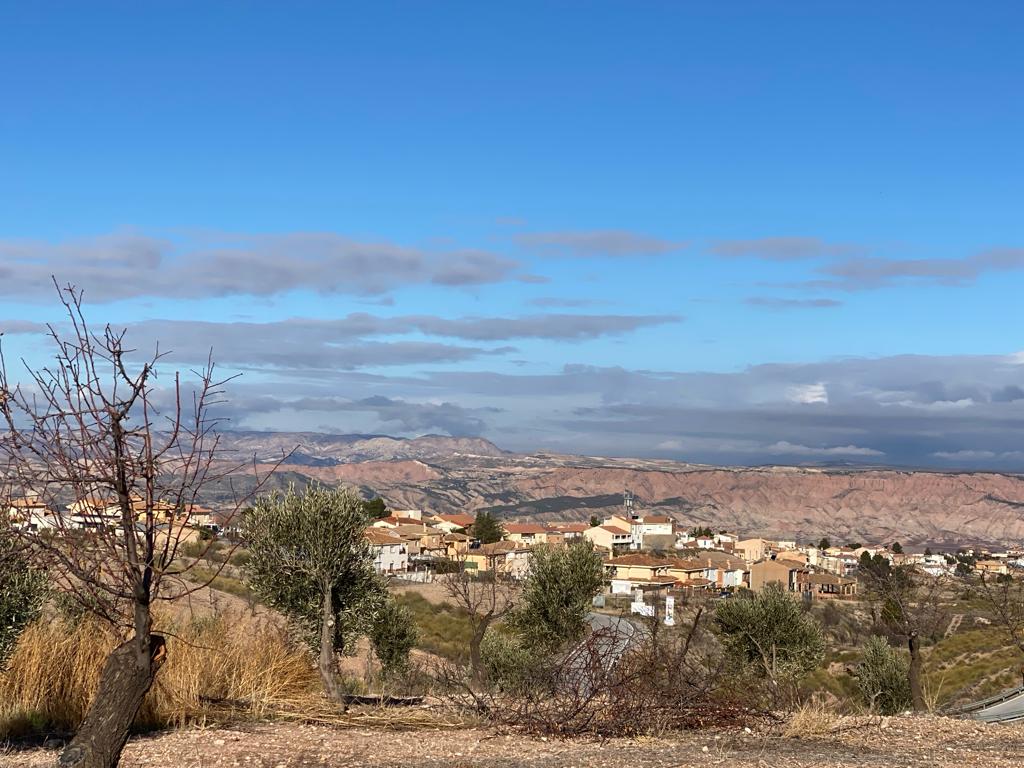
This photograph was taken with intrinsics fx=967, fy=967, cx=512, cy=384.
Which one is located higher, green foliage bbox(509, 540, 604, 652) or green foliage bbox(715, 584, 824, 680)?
green foliage bbox(509, 540, 604, 652)

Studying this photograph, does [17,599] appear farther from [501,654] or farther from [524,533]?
[524,533]

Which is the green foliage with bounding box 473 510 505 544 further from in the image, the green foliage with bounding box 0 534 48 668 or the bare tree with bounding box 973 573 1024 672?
the green foliage with bounding box 0 534 48 668

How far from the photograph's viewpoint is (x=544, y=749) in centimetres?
913

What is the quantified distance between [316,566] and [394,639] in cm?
1222

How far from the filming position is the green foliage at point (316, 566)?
20.4 meters

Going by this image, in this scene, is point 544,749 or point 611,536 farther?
point 611,536

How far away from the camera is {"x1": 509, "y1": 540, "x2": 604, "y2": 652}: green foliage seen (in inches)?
1147

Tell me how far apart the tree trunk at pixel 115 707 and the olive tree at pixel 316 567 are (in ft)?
44.0

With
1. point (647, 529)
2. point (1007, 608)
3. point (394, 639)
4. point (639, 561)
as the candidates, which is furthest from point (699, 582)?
point (1007, 608)

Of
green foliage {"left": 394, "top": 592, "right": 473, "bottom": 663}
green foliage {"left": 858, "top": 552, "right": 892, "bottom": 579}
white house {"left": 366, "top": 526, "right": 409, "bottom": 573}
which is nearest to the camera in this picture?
green foliage {"left": 858, "top": 552, "right": 892, "bottom": 579}

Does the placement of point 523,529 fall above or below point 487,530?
below

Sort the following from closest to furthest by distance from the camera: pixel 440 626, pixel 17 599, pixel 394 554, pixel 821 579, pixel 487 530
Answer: pixel 17 599, pixel 440 626, pixel 394 554, pixel 821 579, pixel 487 530

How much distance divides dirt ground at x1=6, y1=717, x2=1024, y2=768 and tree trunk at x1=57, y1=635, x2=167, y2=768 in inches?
66.8

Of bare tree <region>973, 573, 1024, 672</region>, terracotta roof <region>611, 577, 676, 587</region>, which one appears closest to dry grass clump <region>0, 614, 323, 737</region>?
bare tree <region>973, 573, 1024, 672</region>
